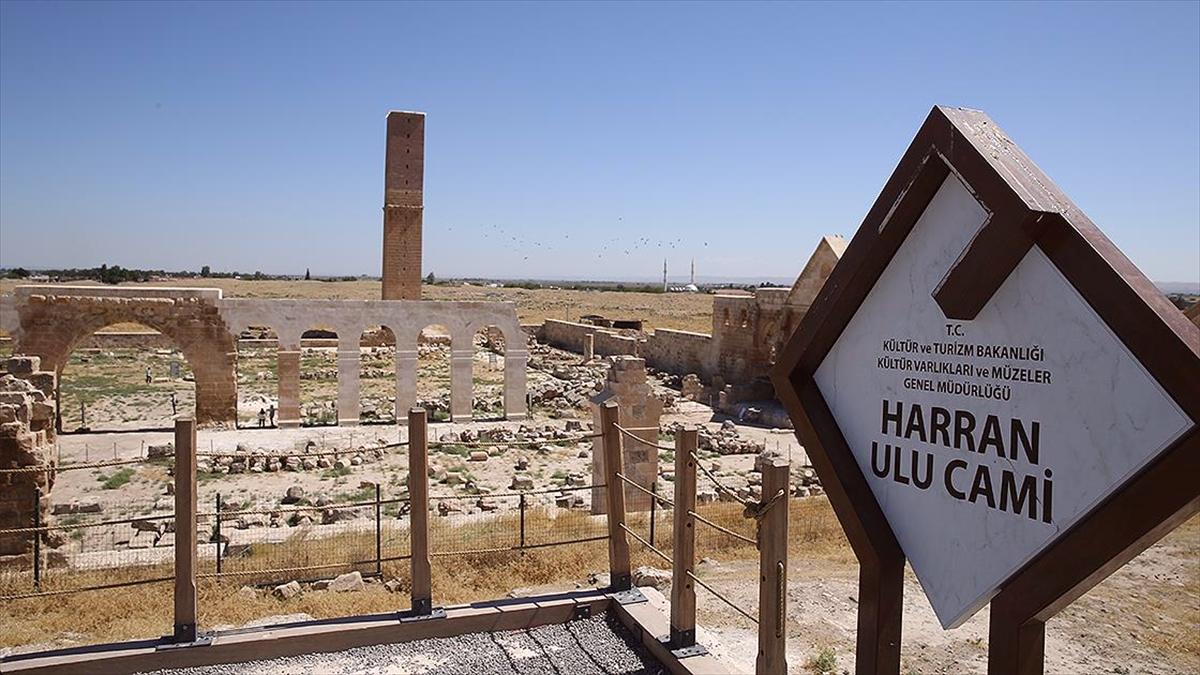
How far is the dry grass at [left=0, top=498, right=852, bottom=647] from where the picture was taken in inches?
260

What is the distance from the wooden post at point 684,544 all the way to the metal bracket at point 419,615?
1835mm

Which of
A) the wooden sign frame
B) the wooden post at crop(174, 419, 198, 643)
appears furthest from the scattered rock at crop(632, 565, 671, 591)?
the wooden sign frame

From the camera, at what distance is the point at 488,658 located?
233 inches

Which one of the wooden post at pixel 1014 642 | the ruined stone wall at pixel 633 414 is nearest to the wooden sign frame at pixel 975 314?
the wooden post at pixel 1014 642

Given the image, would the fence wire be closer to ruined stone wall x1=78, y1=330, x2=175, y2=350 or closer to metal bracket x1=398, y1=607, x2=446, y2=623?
metal bracket x1=398, y1=607, x2=446, y2=623

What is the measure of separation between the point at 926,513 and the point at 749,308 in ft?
76.2

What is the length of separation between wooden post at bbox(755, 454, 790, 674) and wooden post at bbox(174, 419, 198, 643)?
13.0 feet

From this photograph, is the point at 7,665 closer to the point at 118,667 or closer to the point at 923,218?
the point at 118,667

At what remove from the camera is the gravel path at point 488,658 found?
5.70m

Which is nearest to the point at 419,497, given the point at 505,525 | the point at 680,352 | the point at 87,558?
the point at 505,525

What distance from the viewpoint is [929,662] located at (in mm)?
6664

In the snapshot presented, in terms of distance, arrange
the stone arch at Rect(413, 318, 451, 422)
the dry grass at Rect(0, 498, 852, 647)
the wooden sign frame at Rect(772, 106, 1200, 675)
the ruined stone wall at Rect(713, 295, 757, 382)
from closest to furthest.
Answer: the wooden sign frame at Rect(772, 106, 1200, 675), the dry grass at Rect(0, 498, 852, 647), the stone arch at Rect(413, 318, 451, 422), the ruined stone wall at Rect(713, 295, 757, 382)

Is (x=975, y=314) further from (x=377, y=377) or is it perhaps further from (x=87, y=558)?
(x=377, y=377)

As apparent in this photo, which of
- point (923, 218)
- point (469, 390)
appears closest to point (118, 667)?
point (923, 218)
